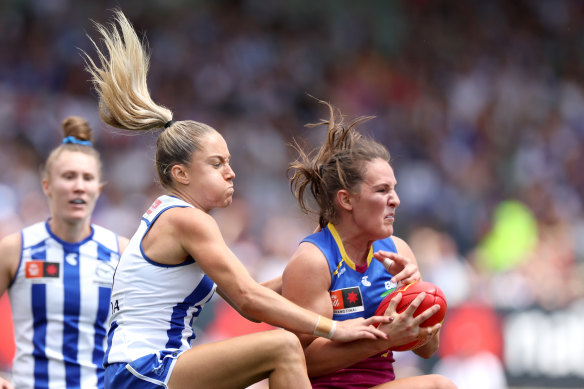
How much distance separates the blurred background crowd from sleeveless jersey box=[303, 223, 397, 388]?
4.43 meters

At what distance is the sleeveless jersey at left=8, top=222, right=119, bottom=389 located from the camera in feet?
15.7

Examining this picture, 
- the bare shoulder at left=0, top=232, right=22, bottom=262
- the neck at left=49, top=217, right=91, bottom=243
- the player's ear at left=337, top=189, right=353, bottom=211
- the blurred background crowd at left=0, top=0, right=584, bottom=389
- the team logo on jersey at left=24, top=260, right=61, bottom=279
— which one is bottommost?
the team logo on jersey at left=24, top=260, right=61, bottom=279

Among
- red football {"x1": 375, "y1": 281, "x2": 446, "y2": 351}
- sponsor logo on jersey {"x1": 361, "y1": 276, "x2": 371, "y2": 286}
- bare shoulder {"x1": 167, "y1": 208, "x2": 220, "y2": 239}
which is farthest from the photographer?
sponsor logo on jersey {"x1": 361, "y1": 276, "x2": 371, "y2": 286}

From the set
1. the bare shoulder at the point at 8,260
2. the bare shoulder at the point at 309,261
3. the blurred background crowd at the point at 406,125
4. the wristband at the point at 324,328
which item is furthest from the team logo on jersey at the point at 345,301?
the blurred background crowd at the point at 406,125

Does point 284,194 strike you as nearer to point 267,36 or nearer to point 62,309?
point 267,36

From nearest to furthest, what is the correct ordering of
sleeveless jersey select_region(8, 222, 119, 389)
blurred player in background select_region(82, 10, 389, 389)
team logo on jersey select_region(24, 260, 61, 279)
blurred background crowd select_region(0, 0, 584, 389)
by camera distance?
blurred player in background select_region(82, 10, 389, 389), sleeveless jersey select_region(8, 222, 119, 389), team logo on jersey select_region(24, 260, 61, 279), blurred background crowd select_region(0, 0, 584, 389)

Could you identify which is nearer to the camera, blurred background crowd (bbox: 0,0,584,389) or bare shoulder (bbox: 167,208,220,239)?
bare shoulder (bbox: 167,208,220,239)

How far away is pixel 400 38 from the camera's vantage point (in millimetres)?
16578

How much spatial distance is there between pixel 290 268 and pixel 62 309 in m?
1.54

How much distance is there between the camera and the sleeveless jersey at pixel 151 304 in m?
3.76

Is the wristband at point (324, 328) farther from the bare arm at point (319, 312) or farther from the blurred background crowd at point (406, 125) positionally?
the blurred background crowd at point (406, 125)

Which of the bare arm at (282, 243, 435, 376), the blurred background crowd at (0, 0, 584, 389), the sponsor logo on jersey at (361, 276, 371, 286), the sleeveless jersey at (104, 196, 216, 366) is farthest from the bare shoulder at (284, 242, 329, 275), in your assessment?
the blurred background crowd at (0, 0, 584, 389)

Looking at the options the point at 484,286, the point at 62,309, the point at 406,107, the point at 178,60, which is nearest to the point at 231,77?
the point at 178,60

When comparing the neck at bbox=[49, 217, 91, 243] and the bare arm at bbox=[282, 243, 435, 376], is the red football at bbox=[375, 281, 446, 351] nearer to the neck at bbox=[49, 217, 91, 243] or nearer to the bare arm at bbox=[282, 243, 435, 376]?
the bare arm at bbox=[282, 243, 435, 376]
